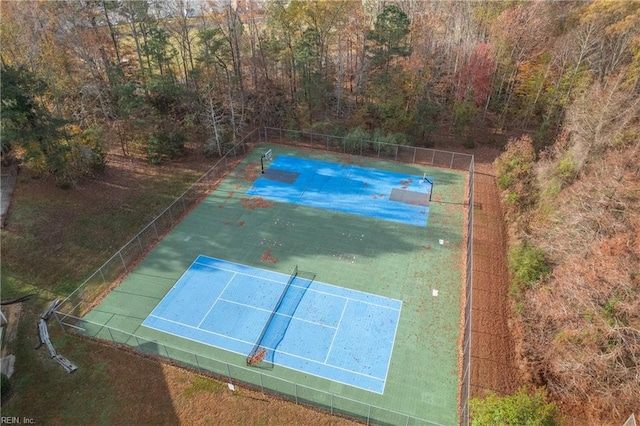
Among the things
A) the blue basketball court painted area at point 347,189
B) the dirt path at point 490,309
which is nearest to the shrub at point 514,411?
the dirt path at point 490,309

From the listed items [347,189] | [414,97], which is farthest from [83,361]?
[414,97]

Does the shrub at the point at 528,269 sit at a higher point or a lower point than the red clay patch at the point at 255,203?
higher

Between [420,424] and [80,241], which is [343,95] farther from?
[420,424]

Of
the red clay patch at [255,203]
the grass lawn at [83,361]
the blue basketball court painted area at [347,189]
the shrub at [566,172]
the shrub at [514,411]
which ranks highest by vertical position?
the shrub at [566,172]

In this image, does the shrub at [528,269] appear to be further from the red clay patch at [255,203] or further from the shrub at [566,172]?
the red clay patch at [255,203]

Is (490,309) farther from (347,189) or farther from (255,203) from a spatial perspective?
(255,203)

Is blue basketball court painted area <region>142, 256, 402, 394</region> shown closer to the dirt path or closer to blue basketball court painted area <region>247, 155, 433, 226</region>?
the dirt path

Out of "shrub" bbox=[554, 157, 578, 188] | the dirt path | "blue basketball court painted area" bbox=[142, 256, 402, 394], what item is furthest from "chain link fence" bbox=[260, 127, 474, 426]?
"blue basketball court painted area" bbox=[142, 256, 402, 394]
